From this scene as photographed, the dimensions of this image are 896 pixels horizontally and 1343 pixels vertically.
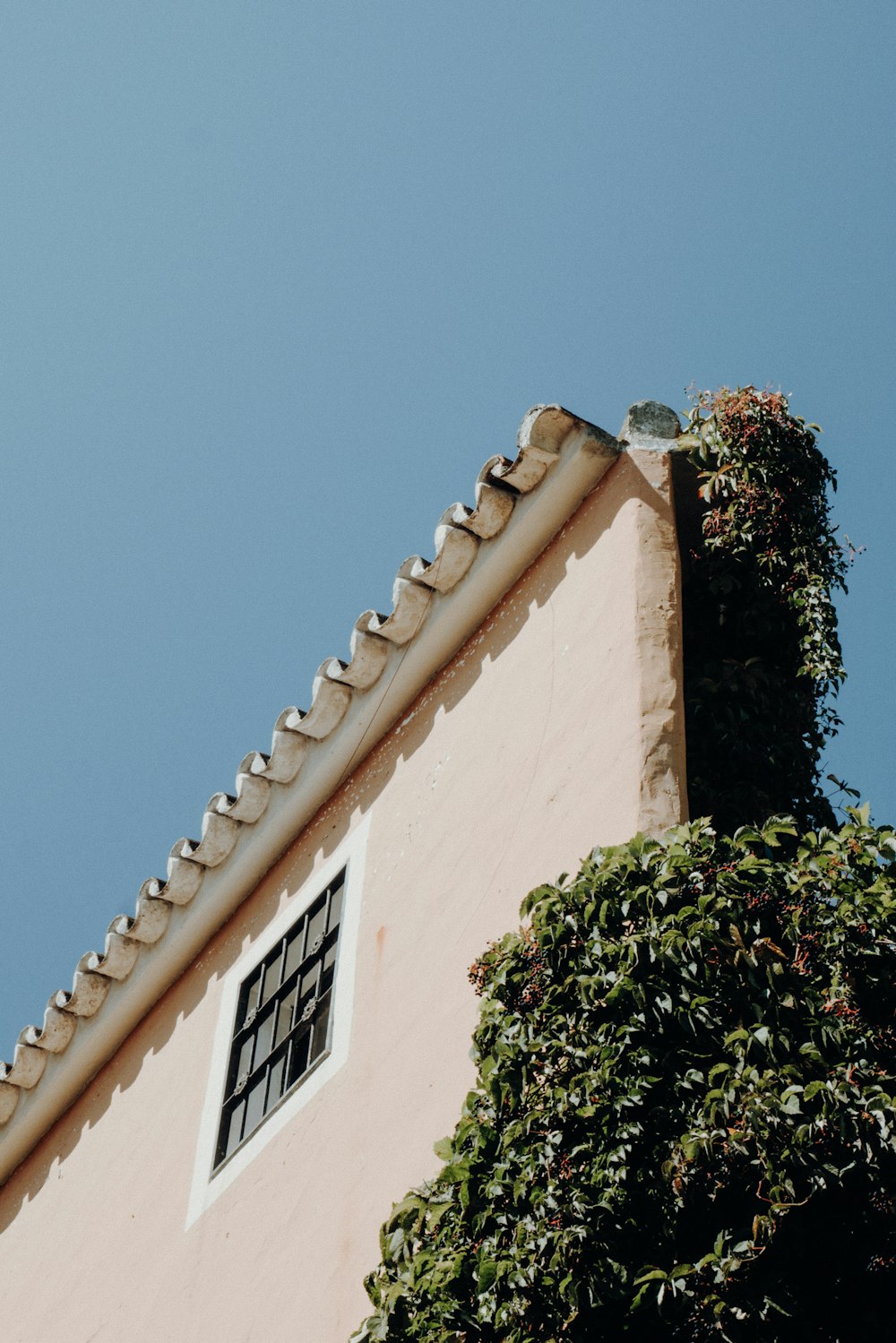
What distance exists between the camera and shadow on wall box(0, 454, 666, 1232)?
832cm

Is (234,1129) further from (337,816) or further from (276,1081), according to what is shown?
(337,816)

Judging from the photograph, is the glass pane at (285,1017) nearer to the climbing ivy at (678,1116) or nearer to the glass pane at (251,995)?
the glass pane at (251,995)

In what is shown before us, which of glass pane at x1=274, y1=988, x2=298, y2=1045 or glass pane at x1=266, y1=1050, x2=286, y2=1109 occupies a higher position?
glass pane at x1=274, y1=988, x2=298, y2=1045

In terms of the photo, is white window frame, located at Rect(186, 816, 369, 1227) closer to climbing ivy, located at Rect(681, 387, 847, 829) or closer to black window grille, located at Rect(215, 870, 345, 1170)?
black window grille, located at Rect(215, 870, 345, 1170)

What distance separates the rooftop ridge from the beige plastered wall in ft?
0.40

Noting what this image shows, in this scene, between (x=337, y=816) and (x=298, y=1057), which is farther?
(x=337, y=816)

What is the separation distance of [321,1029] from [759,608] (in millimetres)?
2819

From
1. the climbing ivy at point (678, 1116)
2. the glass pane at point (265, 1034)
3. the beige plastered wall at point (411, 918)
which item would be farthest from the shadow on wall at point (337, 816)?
the climbing ivy at point (678, 1116)

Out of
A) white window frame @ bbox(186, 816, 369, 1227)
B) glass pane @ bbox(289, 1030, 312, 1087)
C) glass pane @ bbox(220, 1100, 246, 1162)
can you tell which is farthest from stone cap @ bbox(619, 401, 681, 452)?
glass pane @ bbox(220, 1100, 246, 1162)

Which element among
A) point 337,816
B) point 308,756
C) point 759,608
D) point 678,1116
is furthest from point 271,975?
point 678,1116

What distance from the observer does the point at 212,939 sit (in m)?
10.1

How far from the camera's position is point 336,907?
8891 mm

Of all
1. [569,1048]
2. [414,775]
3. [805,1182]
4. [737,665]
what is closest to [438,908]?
[414,775]

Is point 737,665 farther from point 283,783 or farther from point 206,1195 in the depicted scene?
point 206,1195
